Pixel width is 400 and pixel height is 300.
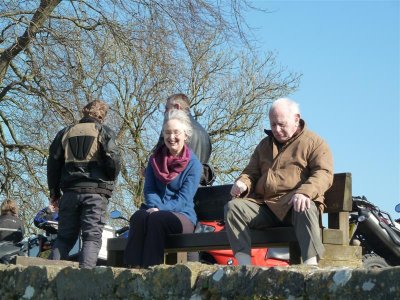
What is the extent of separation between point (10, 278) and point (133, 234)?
1.47 m

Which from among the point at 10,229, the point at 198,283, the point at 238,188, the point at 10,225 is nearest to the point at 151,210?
the point at 238,188

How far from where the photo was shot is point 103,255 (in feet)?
38.6

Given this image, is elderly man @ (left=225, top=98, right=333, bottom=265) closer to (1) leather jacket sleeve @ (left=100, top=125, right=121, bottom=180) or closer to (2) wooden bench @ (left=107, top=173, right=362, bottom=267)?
(2) wooden bench @ (left=107, top=173, right=362, bottom=267)

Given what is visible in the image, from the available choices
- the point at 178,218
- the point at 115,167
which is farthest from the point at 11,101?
the point at 178,218

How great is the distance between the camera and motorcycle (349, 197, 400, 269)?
9602 millimetres

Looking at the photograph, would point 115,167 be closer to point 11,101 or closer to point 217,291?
point 217,291

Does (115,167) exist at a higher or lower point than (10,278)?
higher

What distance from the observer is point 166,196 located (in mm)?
6453

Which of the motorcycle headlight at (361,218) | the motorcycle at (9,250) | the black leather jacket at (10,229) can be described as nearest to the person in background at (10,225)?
the black leather jacket at (10,229)

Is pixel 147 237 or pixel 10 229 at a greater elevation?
pixel 10 229

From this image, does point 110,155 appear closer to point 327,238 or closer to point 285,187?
point 285,187

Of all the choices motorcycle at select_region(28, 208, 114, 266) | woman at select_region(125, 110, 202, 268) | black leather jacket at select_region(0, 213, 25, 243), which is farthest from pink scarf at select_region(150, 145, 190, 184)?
black leather jacket at select_region(0, 213, 25, 243)

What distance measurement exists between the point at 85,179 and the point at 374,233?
3.81m

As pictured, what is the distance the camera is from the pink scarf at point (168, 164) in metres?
6.45
